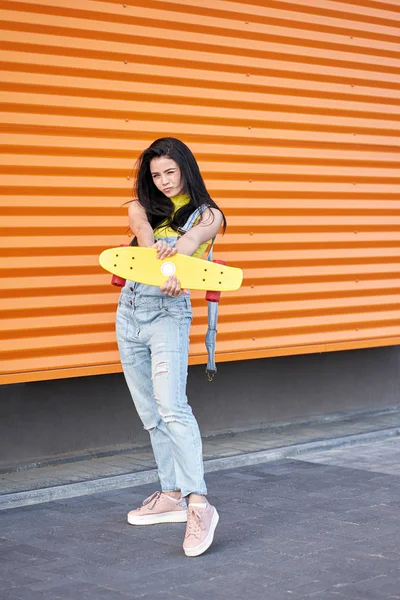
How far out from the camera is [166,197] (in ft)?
18.2

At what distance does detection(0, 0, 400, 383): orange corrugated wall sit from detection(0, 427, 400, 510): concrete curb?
735mm

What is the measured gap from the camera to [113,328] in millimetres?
7203

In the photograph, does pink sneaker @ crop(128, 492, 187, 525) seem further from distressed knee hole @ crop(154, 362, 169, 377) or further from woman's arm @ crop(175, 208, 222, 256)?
Answer: woman's arm @ crop(175, 208, 222, 256)

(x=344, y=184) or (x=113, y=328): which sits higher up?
(x=344, y=184)

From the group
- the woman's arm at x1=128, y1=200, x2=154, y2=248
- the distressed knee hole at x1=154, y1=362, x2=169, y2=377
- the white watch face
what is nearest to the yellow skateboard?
the white watch face

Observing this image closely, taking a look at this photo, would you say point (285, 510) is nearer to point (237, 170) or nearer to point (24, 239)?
point (24, 239)

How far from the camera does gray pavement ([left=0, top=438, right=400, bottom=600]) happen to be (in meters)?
4.54

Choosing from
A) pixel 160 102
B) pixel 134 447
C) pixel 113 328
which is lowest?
pixel 134 447

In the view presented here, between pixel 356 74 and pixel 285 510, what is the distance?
3.95 metres

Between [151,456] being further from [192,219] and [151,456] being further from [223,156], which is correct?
[192,219]

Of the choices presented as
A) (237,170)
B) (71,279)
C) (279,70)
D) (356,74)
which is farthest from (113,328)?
(356,74)

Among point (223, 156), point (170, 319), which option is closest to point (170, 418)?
point (170, 319)

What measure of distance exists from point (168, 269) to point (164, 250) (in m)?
0.09

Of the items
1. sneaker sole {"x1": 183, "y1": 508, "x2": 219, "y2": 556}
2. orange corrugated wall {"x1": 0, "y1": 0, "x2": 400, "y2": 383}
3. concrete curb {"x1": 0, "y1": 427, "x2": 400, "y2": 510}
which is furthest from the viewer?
orange corrugated wall {"x1": 0, "y1": 0, "x2": 400, "y2": 383}
